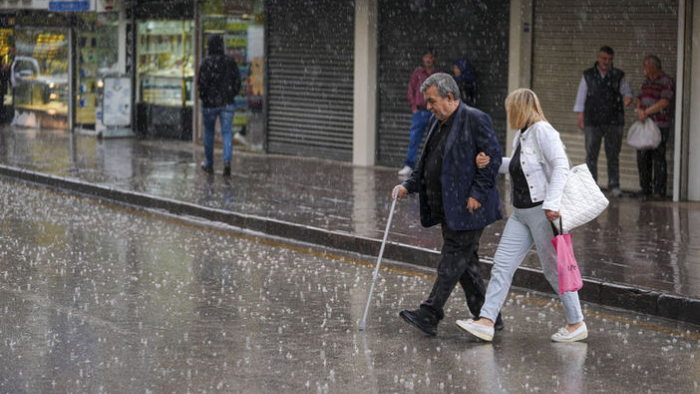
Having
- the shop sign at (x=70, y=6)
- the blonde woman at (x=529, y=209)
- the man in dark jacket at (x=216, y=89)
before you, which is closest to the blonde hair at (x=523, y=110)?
the blonde woman at (x=529, y=209)

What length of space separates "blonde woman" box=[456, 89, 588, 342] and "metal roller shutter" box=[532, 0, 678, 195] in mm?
7470

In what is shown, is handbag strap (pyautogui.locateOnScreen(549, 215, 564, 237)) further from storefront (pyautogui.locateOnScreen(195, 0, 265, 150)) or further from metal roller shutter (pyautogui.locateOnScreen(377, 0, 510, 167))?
storefront (pyautogui.locateOnScreen(195, 0, 265, 150))

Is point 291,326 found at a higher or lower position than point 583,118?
lower

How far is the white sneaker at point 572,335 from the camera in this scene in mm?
7195

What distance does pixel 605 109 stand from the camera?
14234 millimetres

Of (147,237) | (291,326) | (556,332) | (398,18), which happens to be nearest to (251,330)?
(291,326)

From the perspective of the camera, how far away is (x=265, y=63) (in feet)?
65.7

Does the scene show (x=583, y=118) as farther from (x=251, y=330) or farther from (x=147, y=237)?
(x=251, y=330)

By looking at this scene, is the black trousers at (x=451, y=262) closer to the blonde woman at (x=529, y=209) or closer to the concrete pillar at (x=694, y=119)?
the blonde woman at (x=529, y=209)

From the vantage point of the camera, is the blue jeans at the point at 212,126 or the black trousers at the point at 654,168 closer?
Result: the black trousers at the point at 654,168

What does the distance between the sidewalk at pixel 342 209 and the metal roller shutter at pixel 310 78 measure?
1.53 feet

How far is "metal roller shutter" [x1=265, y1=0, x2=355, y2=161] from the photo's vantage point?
736 inches

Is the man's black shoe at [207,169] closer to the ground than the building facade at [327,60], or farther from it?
closer to the ground

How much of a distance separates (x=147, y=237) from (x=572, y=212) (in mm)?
5748
